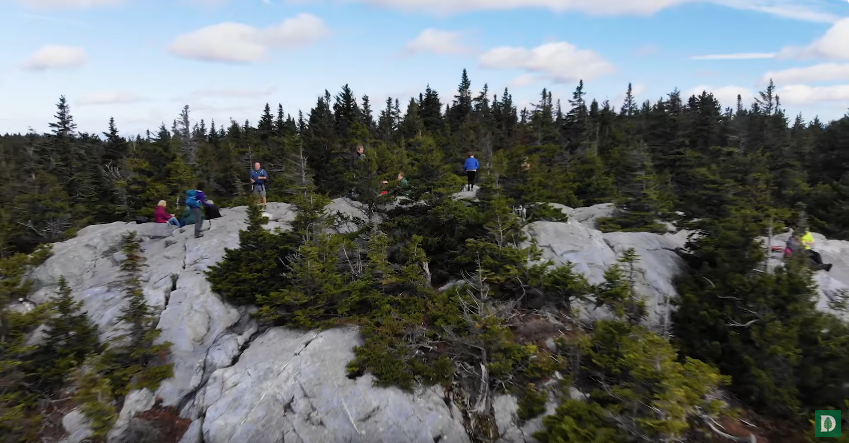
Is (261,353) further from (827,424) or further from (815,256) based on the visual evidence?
(815,256)

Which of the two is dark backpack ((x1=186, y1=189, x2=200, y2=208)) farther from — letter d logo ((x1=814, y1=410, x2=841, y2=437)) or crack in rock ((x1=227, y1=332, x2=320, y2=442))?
letter d logo ((x1=814, y1=410, x2=841, y2=437))

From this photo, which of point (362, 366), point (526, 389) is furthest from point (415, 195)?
point (526, 389)

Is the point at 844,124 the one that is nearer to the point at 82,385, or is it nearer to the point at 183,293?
the point at 183,293

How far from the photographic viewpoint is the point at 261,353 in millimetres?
9617

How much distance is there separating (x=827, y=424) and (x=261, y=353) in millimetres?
11721

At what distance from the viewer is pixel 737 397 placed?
332 inches

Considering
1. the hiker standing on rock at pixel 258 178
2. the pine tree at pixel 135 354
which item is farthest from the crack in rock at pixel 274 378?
the hiker standing on rock at pixel 258 178

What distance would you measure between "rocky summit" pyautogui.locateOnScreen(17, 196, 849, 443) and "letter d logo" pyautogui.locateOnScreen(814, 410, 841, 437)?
2.99 meters

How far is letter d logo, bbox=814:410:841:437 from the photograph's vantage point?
23.4ft

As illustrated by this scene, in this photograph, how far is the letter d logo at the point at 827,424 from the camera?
7145 millimetres

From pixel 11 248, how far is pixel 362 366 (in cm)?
1846

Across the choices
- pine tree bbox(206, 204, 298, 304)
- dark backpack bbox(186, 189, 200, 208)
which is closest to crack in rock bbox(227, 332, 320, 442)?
pine tree bbox(206, 204, 298, 304)

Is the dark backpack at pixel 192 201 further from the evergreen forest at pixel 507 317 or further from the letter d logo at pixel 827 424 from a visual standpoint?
the letter d logo at pixel 827 424

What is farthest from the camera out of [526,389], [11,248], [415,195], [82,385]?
[11,248]
